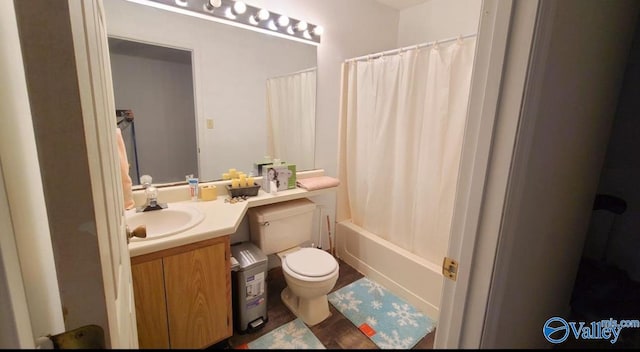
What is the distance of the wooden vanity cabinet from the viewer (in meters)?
1.17

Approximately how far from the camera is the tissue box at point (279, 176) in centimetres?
196

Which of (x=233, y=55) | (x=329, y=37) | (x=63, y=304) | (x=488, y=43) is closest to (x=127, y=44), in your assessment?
(x=233, y=55)

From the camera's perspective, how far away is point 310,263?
5.74ft

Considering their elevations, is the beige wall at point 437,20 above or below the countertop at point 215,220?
above

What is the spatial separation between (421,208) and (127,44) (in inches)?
80.5

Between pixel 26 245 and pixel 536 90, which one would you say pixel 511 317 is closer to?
pixel 536 90

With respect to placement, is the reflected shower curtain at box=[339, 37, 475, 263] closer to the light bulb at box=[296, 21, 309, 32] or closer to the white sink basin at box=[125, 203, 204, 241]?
the light bulb at box=[296, 21, 309, 32]

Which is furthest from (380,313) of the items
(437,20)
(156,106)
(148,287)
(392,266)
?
(437,20)

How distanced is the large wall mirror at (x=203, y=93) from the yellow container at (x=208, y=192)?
0.14 meters

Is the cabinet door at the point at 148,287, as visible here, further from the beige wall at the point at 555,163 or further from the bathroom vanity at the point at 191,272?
the beige wall at the point at 555,163

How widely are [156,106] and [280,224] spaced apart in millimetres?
1036

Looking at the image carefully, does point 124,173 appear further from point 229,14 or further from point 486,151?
point 486,151

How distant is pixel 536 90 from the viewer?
540 millimetres

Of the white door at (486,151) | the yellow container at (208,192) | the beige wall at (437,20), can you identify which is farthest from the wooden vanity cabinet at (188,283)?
the beige wall at (437,20)
